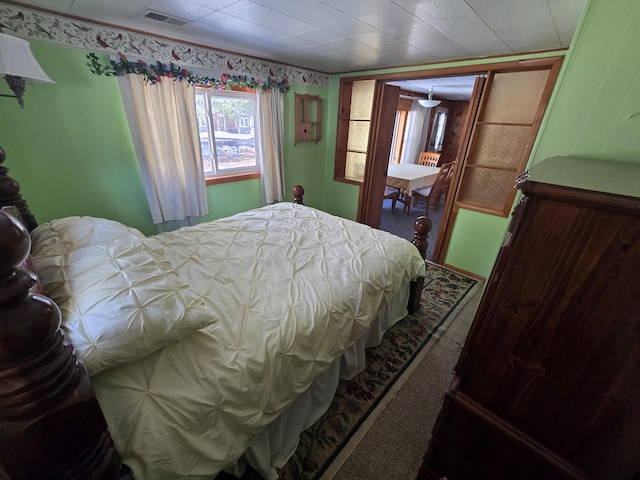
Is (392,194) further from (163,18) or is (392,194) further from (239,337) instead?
(239,337)

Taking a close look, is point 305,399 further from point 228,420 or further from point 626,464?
point 626,464

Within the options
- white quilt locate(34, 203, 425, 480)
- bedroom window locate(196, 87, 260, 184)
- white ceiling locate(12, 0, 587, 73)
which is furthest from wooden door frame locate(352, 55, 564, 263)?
bedroom window locate(196, 87, 260, 184)

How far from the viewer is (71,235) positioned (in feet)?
4.04

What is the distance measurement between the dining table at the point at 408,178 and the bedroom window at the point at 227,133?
2.47 metres

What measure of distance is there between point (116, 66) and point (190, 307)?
225 centimetres

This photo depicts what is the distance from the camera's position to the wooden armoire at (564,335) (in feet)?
1.95

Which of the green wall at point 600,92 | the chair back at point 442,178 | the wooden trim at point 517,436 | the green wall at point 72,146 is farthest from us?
the chair back at point 442,178

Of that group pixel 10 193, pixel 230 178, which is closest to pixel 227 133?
pixel 230 178

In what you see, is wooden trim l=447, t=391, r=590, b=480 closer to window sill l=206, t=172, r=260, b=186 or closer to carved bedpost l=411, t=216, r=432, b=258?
carved bedpost l=411, t=216, r=432, b=258

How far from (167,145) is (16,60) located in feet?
3.83

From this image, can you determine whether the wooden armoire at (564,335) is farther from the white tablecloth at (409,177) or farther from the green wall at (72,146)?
the white tablecloth at (409,177)

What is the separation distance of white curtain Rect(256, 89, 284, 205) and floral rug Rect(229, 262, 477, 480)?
227cm

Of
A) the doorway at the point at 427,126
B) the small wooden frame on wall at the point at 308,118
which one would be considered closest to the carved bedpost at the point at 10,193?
the small wooden frame on wall at the point at 308,118

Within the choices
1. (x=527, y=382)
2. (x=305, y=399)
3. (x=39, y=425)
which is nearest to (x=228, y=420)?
(x=305, y=399)
